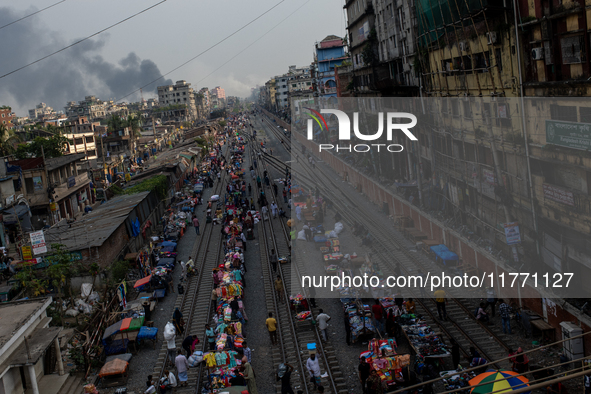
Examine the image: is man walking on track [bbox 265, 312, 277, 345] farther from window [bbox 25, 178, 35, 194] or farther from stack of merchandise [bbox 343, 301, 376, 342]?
window [bbox 25, 178, 35, 194]

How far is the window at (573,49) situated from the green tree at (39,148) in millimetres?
38073

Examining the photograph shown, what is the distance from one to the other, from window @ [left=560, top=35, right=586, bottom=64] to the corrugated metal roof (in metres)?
16.3

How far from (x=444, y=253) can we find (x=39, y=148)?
3595 centimetres

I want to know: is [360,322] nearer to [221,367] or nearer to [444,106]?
[221,367]

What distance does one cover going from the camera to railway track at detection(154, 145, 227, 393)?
528 inches

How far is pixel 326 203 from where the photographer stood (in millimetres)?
29750

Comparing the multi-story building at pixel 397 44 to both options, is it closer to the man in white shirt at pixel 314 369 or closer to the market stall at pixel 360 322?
the market stall at pixel 360 322

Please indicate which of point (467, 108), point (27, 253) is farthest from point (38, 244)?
point (467, 108)

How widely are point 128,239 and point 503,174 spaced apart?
15.7 meters

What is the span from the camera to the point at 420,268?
60.5 ft

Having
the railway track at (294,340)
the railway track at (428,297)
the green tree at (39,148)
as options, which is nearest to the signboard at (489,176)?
the railway track at (428,297)

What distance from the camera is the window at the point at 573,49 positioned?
508 inches

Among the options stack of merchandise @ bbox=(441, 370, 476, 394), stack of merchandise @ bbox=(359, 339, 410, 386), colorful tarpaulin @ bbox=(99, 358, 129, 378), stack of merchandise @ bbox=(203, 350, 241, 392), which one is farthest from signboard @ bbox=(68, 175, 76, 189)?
stack of merchandise @ bbox=(441, 370, 476, 394)

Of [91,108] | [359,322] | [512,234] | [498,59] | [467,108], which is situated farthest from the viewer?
[91,108]
